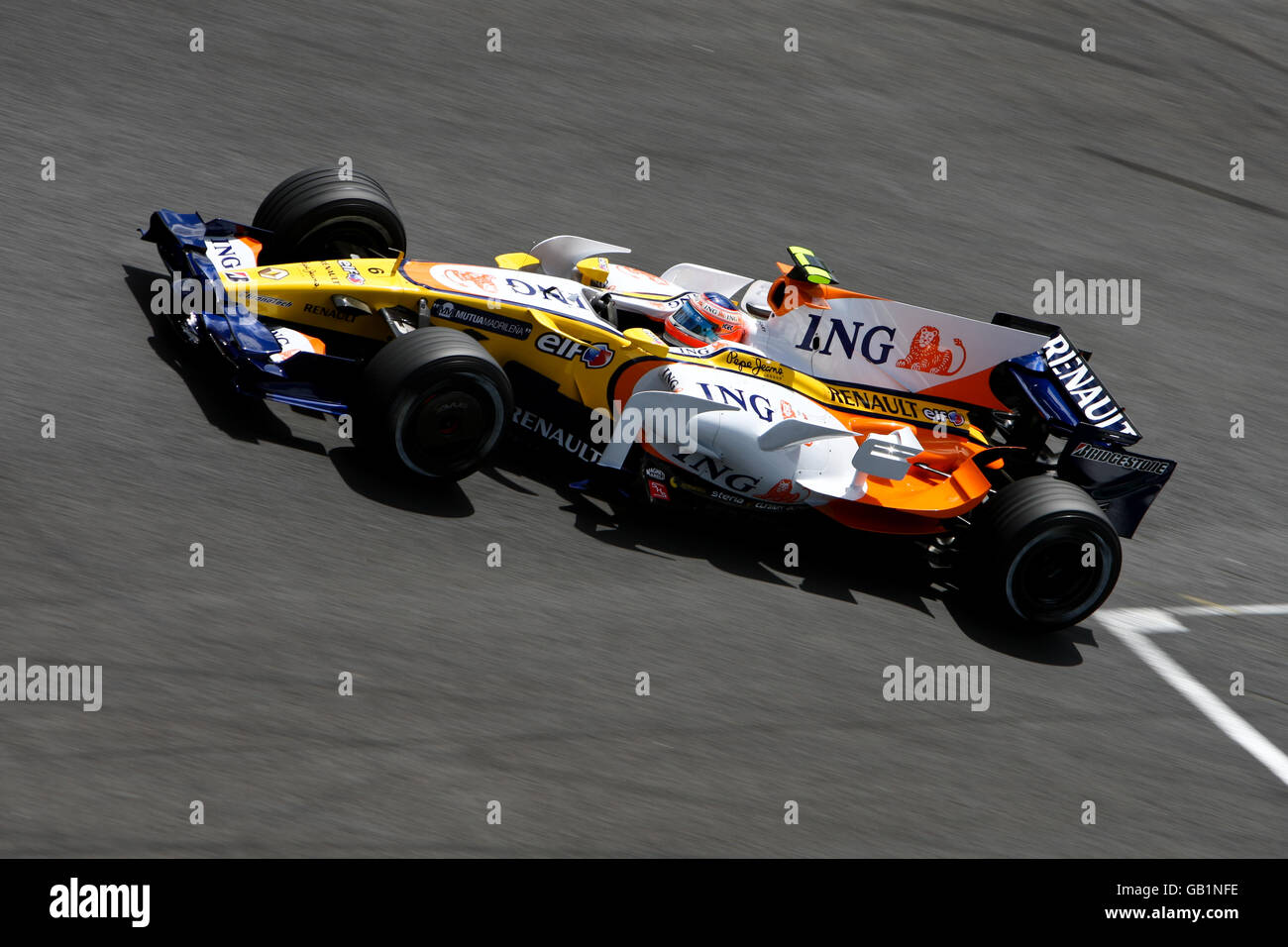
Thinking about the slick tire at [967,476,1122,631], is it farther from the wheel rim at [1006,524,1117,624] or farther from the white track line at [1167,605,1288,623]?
the white track line at [1167,605,1288,623]

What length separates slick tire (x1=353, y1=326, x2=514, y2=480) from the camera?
6555 millimetres

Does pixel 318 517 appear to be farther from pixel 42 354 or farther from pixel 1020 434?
pixel 1020 434

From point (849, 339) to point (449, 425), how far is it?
7.96ft

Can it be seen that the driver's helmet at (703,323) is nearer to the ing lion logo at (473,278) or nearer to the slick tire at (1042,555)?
the ing lion logo at (473,278)

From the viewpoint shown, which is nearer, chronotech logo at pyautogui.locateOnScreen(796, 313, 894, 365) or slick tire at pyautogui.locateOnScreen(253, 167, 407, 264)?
slick tire at pyautogui.locateOnScreen(253, 167, 407, 264)

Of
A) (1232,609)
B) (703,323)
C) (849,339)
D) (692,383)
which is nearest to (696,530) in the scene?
(692,383)

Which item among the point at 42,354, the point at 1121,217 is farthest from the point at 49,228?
the point at 1121,217

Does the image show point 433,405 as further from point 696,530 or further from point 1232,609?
point 1232,609

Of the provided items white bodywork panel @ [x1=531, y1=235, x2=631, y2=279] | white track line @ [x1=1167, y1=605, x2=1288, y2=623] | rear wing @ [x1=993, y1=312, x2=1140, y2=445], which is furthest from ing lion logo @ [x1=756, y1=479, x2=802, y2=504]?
white track line @ [x1=1167, y1=605, x2=1288, y2=623]

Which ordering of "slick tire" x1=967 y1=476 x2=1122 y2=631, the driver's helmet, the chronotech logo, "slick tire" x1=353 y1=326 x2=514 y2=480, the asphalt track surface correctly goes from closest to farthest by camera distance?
the asphalt track surface → "slick tire" x1=353 y1=326 x2=514 y2=480 → "slick tire" x1=967 y1=476 x2=1122 y2=631 → the driver's helmet → the chronotech logo

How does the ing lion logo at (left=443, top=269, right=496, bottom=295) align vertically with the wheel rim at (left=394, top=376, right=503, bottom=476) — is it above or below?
above

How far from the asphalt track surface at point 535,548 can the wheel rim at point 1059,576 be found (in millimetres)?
232

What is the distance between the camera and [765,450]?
7.11 meters

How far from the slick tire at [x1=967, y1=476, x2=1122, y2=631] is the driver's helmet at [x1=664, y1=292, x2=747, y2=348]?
1.68 meters
